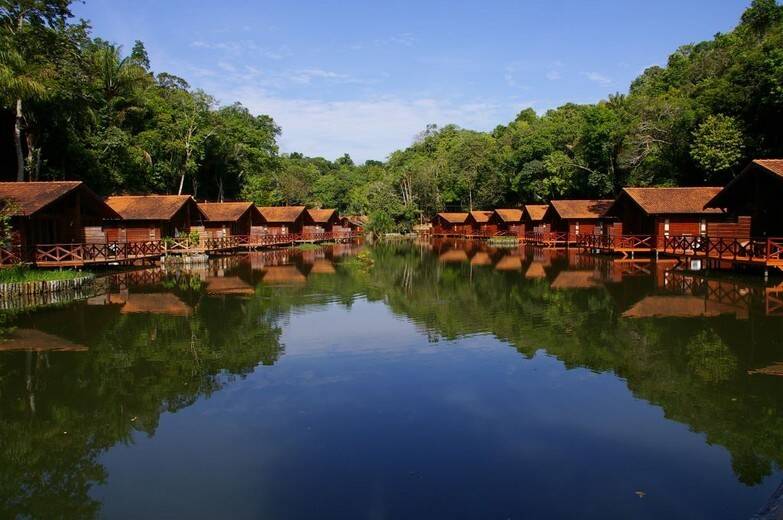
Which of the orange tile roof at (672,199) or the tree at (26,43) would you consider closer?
the tree at (26,43)

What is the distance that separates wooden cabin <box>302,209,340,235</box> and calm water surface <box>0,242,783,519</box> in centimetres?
4920

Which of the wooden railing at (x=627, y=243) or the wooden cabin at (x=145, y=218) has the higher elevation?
the wooden cabin at (x=145, y=218)

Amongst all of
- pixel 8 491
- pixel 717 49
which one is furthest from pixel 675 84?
pixel 8 491

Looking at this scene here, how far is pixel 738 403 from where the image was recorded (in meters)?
8.65

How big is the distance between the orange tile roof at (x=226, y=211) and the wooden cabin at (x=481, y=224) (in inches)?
1442

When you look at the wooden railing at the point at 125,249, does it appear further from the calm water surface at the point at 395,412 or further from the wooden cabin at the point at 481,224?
the wooden cabin at the point at 481,224

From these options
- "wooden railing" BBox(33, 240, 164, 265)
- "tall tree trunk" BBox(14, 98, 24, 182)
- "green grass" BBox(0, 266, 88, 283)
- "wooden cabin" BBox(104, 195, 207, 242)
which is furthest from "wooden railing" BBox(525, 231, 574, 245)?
"tall tree trunk" BBox(14, 98, 24, 182)

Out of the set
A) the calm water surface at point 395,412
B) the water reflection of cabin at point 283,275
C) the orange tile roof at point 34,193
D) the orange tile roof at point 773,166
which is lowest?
the calm water surface at point 395,412

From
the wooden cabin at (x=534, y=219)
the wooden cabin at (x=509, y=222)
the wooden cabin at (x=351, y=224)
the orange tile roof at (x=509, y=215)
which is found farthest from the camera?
the wooden cabin at (x=351, y=224)

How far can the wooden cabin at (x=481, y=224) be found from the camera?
76.5 m

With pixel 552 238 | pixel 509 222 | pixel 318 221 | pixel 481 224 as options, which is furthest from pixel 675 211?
pixel 481 224

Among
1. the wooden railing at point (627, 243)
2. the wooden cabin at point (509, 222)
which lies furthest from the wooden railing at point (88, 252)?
the wooden cabin at point (509, 222)

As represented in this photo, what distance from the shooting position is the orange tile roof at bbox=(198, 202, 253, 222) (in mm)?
48747

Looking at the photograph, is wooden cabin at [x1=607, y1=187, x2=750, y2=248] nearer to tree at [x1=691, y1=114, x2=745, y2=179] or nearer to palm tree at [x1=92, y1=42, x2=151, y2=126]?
tree at [x1=691, y1=114, x2=745, y2=179]
